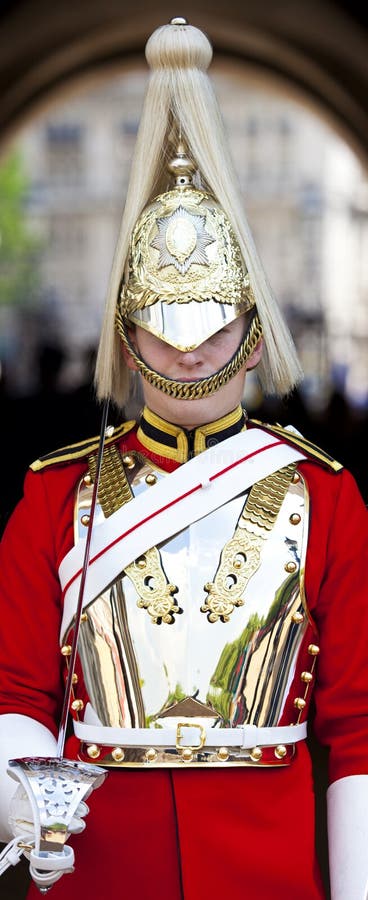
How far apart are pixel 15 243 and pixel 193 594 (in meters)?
44.1

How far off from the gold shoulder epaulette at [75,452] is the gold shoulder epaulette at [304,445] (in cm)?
26

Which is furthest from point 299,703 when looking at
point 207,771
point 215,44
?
point 215,44

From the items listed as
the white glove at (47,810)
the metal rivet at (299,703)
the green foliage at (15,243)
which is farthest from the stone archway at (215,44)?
the green foliage at (15,243)

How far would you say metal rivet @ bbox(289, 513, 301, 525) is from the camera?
8.82 ft

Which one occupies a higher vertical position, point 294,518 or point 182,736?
point 294,518

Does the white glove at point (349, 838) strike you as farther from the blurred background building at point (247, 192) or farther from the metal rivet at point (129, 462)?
the blurred background building at point (247, 192)

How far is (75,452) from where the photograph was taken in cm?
286

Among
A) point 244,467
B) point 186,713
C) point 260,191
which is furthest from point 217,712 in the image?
point 260,191

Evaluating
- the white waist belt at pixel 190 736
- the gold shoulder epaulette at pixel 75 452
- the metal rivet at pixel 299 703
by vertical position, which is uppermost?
the gold shoulder epaulette at pixel 75 452

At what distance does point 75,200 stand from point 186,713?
50.0 m

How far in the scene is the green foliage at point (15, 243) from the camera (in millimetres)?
42594

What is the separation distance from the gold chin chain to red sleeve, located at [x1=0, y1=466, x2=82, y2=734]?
28cm

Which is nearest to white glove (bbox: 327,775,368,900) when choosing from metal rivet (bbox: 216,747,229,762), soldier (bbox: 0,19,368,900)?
soldier (bbox: 0,19,368,900)

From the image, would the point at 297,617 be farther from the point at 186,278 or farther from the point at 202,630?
the point at 186,278
